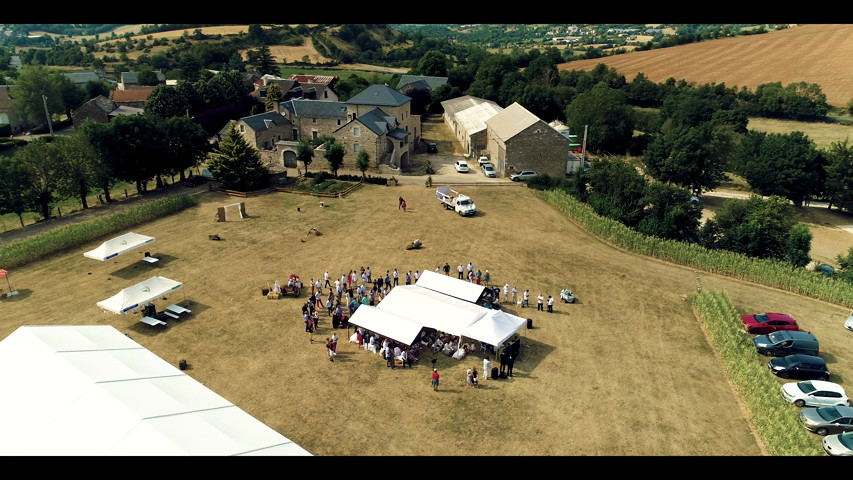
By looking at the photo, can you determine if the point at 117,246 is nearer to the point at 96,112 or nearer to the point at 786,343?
the point at 786,343

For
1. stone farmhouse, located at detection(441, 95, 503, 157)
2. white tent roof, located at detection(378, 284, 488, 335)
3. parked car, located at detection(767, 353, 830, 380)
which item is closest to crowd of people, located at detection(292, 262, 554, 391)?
white tent roof, located at detection(378, 284, 488, 335)

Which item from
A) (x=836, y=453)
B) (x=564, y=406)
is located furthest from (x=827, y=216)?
(x=564, y=406)

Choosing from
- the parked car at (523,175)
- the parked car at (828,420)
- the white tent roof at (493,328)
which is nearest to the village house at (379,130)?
the parked car at (523,175)

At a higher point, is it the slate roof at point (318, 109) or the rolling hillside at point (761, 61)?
the rolling hillside at point (761, 61)

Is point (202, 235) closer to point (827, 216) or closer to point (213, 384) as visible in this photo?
point (213, 384)

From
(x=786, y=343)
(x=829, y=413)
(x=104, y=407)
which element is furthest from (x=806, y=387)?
(x=104, y=407)

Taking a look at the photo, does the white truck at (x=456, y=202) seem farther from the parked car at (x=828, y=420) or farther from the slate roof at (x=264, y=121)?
the parked car at (x=828, y=420)
